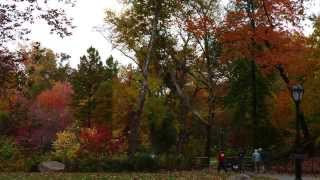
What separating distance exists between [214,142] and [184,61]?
28.5 metres

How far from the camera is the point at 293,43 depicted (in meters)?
39.4

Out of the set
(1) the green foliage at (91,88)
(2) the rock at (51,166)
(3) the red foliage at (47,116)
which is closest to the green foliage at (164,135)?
(1) the green foliage at (91,88)

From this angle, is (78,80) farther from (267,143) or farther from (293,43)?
(293,43)

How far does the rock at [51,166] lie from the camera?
113 feet

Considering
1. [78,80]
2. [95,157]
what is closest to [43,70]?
[78,80]

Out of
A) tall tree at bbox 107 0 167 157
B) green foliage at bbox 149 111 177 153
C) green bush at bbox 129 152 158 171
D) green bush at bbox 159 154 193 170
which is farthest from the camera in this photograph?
green foliage at bbox 149 111 177 153

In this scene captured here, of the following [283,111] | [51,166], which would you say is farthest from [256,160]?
[51,166]

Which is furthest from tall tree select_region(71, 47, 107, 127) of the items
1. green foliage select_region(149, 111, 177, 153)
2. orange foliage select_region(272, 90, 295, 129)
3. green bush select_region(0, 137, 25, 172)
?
green bush select_region(0, 137, 25, 172)

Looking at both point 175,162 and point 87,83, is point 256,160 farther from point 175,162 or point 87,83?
point 87,83

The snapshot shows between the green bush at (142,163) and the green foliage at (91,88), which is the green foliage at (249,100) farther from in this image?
the green foliage at (91,88)

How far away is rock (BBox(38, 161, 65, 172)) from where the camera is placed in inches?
1355

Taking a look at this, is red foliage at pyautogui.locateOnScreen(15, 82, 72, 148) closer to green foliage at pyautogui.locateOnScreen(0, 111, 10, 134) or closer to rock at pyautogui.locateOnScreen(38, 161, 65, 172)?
green foliage at pyautogui.locateOnScreen(0, 111, 10, 134)

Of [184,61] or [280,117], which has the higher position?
[184,61]

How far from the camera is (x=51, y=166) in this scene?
34.7 metres
